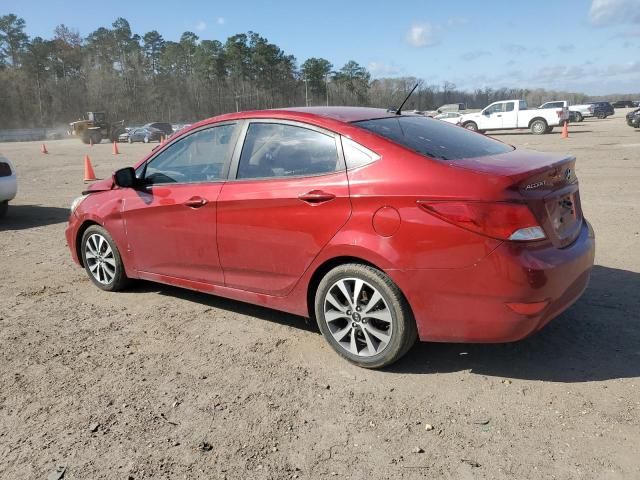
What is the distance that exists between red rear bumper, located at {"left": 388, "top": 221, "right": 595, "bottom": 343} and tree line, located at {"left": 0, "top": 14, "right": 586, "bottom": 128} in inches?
3235

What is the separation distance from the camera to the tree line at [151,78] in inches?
3280

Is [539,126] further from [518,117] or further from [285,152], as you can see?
[285,152]

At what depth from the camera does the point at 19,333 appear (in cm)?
436

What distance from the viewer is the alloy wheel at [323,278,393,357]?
11.1ft

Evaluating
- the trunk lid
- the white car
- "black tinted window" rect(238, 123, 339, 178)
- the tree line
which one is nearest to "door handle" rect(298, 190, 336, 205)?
"black tinted window" rect(238, 123, 339, 178)

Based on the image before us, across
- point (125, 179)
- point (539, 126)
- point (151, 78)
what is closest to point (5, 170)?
point (125, 179)

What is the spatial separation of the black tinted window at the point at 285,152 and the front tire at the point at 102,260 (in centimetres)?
184

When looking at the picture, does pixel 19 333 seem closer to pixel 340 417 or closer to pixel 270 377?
pixel 270 377

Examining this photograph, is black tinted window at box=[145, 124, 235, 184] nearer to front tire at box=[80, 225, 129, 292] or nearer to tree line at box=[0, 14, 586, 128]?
front tire at box=[80, 225, 129, 292]

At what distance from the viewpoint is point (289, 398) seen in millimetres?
3223

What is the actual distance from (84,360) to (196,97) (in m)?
94.0

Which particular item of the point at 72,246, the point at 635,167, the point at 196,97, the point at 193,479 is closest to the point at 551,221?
the point at 193,479

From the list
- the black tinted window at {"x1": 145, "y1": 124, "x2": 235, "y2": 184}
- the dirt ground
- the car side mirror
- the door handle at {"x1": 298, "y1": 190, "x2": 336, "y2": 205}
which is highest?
the black tinted window at {"x1": 145, "y1": 124, "x2": 235, "y2": 184}

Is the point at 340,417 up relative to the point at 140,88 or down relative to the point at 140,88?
down
